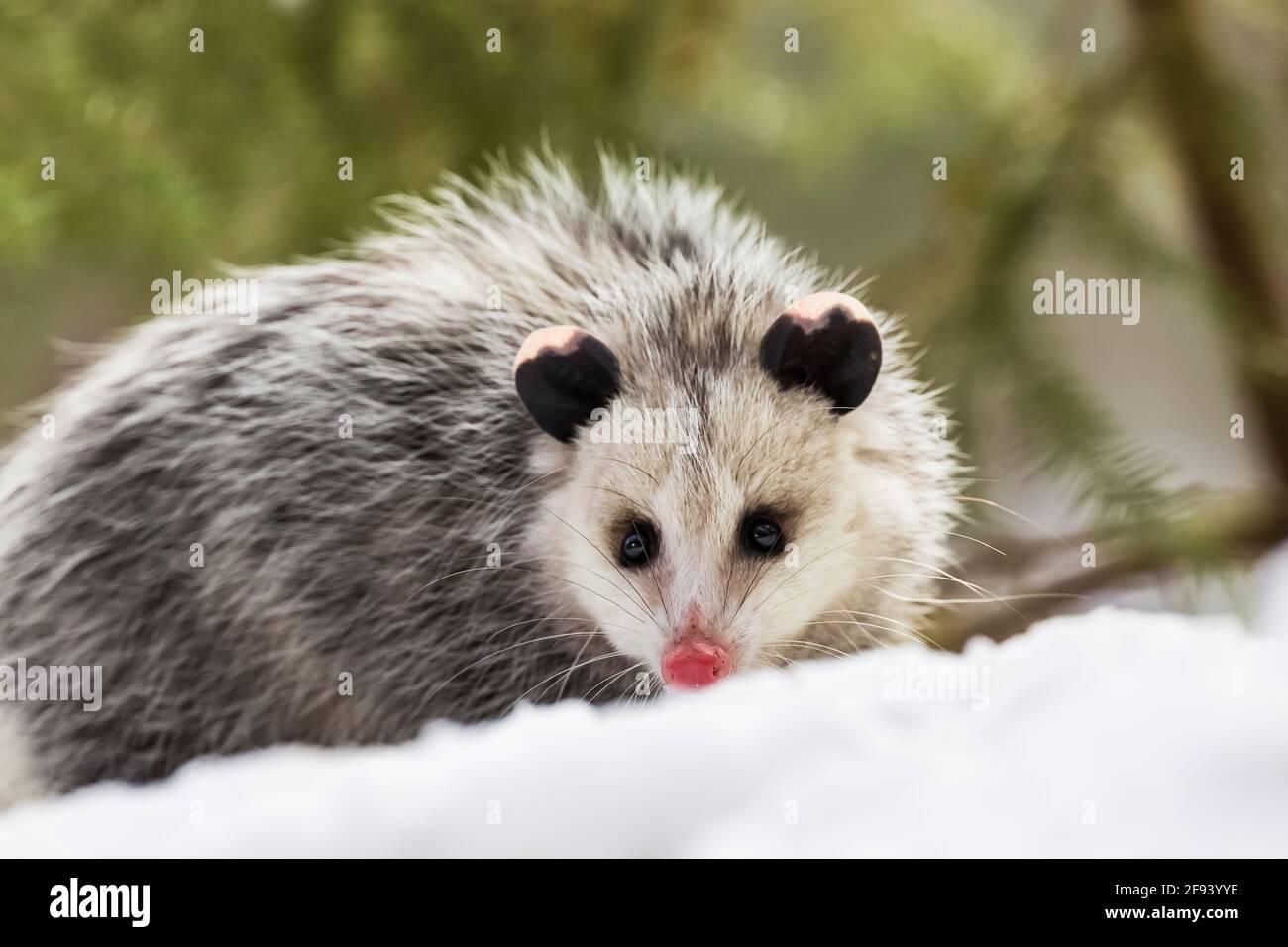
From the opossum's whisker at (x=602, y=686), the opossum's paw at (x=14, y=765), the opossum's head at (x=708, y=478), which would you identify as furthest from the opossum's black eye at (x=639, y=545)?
the opossum's paw at (x=14, y=765)

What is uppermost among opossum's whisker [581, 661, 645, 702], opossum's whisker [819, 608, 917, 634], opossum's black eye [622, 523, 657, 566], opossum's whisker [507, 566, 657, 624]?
opossum's black eye [622, 523, 657, 566]

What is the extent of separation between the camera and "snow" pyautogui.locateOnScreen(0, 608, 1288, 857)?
2.60 feet

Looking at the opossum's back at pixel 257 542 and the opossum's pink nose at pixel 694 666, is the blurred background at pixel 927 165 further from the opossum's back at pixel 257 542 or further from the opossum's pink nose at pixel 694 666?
the opossum's pink nose at pixel 694 666

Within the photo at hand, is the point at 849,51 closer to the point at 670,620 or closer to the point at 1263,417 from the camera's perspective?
the point at 1263,417

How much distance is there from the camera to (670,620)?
39.6 inches

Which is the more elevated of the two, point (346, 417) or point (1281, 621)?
point (346, 417)

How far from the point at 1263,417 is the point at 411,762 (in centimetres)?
127

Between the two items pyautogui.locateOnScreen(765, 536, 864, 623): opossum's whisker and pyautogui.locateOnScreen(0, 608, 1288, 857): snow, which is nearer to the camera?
pyautogui.locateOnScreen(0, 608, 1288, 857): snow

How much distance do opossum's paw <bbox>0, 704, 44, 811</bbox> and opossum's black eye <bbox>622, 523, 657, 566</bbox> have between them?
58 centimetres

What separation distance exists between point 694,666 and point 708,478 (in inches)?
6.4

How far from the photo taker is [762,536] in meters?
1.06

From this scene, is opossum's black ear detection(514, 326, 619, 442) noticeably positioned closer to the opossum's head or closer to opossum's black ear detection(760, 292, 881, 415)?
the opossum's head

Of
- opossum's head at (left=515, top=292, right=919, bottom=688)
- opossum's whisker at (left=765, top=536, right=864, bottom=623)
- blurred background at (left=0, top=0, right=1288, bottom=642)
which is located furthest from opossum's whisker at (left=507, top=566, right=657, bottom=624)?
blurred background at (left=0, top=0, right=1288, bottom=642)
